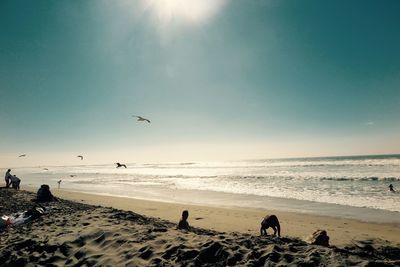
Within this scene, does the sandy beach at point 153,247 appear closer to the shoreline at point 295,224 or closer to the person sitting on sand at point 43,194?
the shoreline at point 295,224

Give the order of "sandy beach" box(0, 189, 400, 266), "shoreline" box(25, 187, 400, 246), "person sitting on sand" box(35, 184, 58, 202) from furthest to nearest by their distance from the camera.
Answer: "person sitting on sand" box(35, 184, 58, 202) → "shoreline" box(25, 187, 400, 246) → "sandy beach" box(0, 189, 400, 266)

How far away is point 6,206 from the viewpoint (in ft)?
54.4

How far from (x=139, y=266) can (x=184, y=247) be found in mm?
1062

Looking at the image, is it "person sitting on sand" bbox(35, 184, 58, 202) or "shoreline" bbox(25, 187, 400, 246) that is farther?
"person sitting on sand" bbox(35, 184, 58, 202)

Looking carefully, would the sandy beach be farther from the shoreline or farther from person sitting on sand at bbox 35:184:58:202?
person sitting on sand at bbox 35:184:58:202

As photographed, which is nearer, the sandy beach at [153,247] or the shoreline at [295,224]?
the sandy beach at [153,247]

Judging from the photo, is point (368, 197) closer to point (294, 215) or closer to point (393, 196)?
point (393, 196)

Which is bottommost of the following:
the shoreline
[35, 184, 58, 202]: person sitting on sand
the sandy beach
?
the shoreline

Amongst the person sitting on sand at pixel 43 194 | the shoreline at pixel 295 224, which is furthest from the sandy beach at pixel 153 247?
the person sitting on sand at pixel 43 194

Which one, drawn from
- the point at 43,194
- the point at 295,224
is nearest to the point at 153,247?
the point at 295,224

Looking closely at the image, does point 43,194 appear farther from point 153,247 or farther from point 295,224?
point 295,224

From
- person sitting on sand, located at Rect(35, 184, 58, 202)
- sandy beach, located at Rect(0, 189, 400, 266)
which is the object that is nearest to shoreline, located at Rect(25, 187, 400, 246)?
sandy beach, located at Rect(0, 189, 400, 266)

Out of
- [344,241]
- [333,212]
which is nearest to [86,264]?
[344,241]

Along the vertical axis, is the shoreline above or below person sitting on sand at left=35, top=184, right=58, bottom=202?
below
